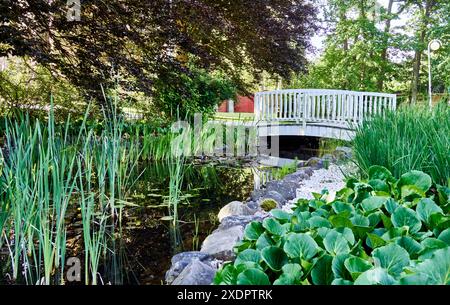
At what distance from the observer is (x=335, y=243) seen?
103 cm

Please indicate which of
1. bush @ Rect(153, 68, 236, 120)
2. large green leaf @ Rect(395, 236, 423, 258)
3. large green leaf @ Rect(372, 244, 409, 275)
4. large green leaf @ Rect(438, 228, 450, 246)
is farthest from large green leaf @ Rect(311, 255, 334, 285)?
bush @ Rect(153, 68, 236, 120)

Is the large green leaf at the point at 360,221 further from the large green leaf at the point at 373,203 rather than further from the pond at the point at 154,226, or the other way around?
the pond at the point at 154,226

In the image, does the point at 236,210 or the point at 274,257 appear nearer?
the point at 274,257

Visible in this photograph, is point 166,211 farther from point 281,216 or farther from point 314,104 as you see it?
point 314,104

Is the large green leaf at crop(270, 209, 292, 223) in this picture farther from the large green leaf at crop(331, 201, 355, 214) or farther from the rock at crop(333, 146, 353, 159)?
the rock at crop(333, 146, 353, 159)

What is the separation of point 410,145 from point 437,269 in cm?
146

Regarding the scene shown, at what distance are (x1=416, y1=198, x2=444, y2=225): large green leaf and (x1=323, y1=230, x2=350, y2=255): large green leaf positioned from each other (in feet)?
1.27

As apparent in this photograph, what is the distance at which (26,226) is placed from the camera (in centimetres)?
170

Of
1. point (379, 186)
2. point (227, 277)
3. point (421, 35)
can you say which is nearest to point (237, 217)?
point (379, 186)

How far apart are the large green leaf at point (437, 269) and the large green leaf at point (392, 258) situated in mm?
75
